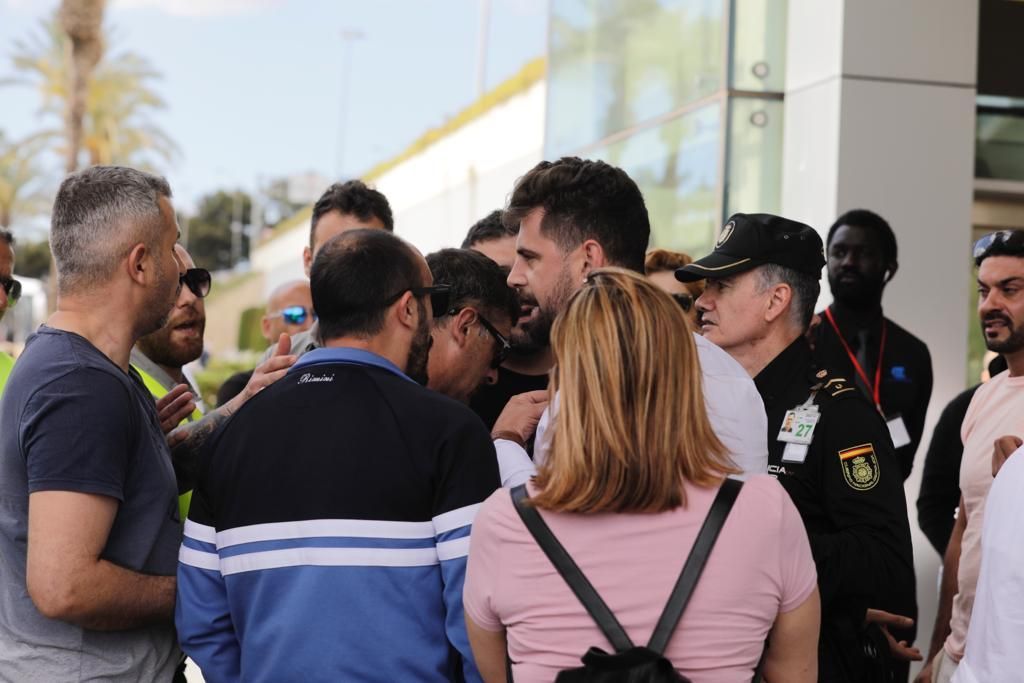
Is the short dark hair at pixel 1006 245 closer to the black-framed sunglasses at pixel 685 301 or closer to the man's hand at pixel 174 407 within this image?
the black-framed sunglasses at pixel 685 301

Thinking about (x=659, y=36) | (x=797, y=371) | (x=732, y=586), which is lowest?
(x=732, y=586)

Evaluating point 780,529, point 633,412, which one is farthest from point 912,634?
point 633,412

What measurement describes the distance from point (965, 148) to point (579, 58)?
4.34 m

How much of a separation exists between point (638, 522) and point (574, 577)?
169 mm

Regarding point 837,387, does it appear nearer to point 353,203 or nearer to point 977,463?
point 977,463

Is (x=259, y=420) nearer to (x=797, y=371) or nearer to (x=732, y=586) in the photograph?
(x=732, y=586)

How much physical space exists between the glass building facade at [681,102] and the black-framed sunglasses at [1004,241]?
347 centimetres

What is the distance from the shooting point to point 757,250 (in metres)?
3.49

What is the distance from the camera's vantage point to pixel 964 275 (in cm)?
728

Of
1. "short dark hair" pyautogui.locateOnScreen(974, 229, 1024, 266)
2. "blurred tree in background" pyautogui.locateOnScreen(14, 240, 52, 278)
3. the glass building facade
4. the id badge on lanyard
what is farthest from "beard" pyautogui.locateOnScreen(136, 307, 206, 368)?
"blurred tree in background" pyautogui.locateOnScreen(14, 240, 52, 278)

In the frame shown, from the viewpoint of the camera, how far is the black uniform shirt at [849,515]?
10.3 feet

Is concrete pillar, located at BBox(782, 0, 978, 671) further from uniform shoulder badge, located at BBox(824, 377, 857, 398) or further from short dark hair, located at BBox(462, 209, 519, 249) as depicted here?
uniform shoulder badge, located at BBox(824, 377, 857, 398)

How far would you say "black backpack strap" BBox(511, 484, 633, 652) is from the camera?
234 cm

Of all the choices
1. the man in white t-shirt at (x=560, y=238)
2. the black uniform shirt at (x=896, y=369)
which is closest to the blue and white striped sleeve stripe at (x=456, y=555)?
the man in white t-shirt at (x=560, y=238)
